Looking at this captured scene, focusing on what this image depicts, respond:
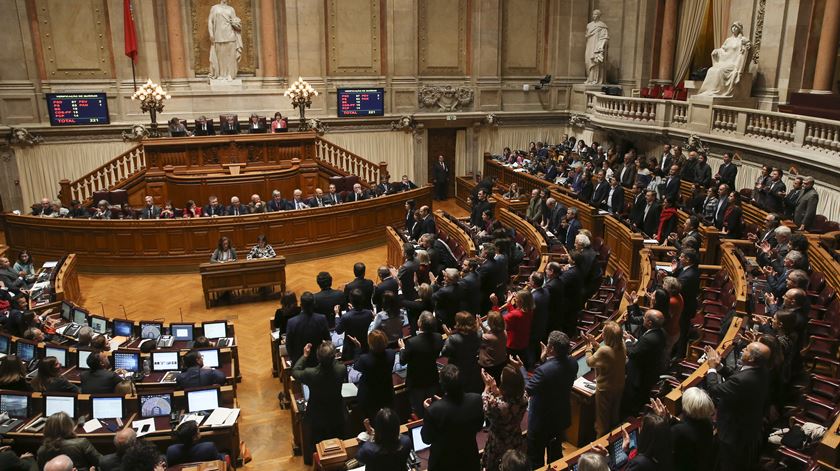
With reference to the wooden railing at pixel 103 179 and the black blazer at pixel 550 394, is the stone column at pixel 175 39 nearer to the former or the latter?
the wooden railing at pixel 103 179

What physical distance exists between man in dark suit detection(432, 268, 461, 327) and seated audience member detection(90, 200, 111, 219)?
883cm

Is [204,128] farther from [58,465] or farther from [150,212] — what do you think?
[58,465]

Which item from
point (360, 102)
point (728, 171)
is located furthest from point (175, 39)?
point (728, 171)

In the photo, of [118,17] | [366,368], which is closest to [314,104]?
[118,17]

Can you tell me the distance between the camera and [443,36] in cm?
1892

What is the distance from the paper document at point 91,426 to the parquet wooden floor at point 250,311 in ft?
4.76

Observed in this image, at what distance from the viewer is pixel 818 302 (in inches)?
275

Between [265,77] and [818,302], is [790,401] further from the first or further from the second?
[265,77]

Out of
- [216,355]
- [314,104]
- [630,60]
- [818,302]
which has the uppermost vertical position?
[630,60]

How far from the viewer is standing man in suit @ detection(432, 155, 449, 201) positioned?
1853cm

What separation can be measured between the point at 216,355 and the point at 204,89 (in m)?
12.2

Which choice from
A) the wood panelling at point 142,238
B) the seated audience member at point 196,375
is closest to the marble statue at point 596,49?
the wood panelling at point 142,238

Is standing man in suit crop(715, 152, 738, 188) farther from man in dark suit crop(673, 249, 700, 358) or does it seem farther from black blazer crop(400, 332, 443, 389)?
black blazer crop(400, 332, 443, 389)

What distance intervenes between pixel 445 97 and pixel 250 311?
10.5 m
